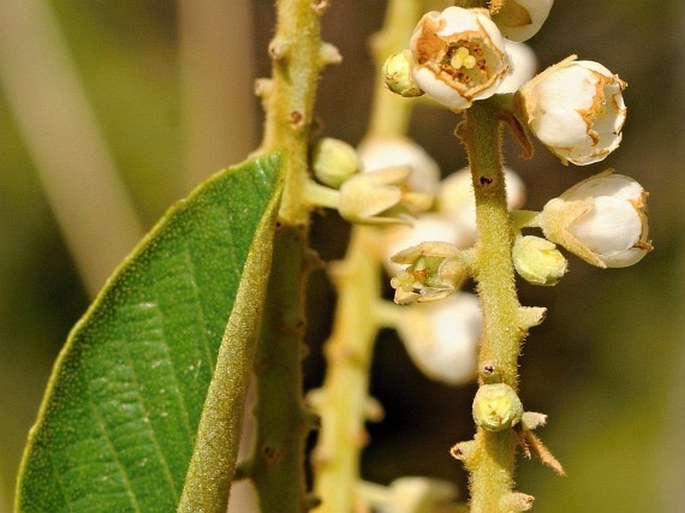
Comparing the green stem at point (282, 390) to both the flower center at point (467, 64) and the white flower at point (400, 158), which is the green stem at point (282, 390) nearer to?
the flower center at point (467, 64)

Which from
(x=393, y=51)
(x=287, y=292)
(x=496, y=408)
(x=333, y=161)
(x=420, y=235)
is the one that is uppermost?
(x=393, y=51)

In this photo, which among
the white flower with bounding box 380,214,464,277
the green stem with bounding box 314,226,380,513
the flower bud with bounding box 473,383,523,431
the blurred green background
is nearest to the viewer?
the flower bud with bounding box 473,383,523,431

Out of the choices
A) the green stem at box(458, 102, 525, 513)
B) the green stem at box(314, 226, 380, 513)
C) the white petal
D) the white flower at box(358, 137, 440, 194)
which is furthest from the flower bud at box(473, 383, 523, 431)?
the white flower at box(358, 137, 440, 194)

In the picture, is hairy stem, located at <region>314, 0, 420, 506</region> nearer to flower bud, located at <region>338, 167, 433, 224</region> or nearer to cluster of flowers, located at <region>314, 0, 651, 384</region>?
flower bud, located at <region>338, 167, 433, 224</region>

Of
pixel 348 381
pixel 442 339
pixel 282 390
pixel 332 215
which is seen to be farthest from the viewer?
pixel 332 215

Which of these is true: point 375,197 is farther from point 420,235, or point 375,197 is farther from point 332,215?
point 332,215

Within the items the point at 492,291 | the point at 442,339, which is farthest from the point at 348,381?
the point at 492,291
